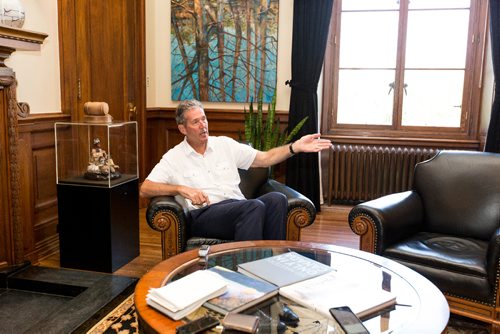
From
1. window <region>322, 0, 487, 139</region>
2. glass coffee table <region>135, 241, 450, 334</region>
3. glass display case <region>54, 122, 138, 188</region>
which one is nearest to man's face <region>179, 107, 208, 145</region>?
glass display case <region>54, 122, 138, 188</region>

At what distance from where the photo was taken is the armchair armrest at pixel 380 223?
2.28 m

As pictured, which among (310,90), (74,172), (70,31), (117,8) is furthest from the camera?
(310,90)

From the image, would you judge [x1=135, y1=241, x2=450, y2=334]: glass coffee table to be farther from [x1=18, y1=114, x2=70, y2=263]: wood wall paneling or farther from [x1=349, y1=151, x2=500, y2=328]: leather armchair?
[x1=18, y1=114, x2=70, y2=263]: wood wall paneling

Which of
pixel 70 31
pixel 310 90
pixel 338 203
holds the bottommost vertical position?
pixel 338 203

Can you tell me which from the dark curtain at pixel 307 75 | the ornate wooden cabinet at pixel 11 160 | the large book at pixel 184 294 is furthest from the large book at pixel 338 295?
the dark curtain at pixel 307 75

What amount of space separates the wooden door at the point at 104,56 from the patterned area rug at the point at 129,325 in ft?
5.35

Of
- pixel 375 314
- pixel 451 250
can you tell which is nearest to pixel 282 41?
pixel 451 250

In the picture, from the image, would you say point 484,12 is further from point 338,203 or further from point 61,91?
point 61,91

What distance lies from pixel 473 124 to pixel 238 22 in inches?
90.7

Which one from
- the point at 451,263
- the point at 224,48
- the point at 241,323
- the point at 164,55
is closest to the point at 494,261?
the point at 451,263

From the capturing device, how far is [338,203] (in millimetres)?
4523

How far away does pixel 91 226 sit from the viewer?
278 cm

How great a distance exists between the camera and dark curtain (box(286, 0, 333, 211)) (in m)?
4.07

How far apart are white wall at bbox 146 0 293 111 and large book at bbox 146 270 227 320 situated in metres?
3.09
